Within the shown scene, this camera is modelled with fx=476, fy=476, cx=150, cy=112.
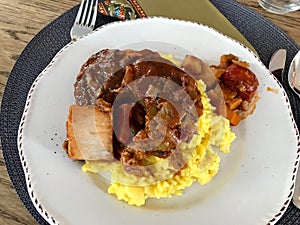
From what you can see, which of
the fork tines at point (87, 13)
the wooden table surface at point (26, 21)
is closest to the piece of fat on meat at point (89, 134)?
the wooden table surface at point (26, 21)

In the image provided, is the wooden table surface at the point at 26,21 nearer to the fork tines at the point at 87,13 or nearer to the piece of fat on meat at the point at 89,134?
the fork tines at the point at 87,13

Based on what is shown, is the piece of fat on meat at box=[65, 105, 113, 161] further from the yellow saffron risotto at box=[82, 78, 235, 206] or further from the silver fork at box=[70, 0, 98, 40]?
the silver fork at box=[70, 0, 98, 40]

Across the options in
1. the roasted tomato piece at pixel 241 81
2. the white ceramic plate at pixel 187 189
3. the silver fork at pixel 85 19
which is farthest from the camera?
the silver fork at pixel 85 19

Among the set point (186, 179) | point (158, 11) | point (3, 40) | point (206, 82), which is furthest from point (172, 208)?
point (3, 40)

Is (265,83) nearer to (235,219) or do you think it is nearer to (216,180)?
(216,180)

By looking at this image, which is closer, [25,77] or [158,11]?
[25,77]

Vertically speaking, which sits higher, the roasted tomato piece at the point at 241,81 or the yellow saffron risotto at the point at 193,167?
the roasted tomato piece at the point at 241,81
